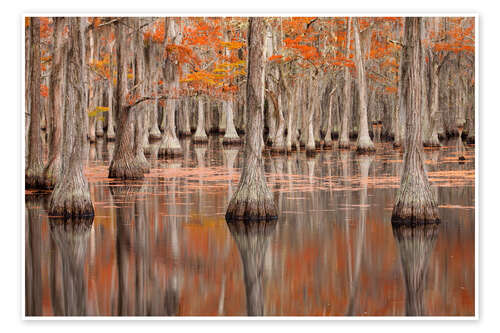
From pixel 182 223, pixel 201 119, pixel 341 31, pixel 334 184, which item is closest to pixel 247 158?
pixel 182 223

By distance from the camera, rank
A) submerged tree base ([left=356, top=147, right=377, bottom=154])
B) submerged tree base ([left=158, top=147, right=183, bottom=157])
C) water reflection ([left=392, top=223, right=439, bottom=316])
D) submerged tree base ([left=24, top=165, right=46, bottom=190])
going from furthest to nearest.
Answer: submerged tree base ([left=356, top=147, right=377, bottom=154])
submerged tree base ([left=158, top=147, right=183, bottom=157])
submerged tree base ([left=24, top=165, right=46, bottom=190])
water reflection ([left=392, top=223, right=439, bottom=316])

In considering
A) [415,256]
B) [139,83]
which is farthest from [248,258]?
[139,83]

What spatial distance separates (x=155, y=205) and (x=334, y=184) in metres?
6.69

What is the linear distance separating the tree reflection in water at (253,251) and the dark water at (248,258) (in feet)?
0.08

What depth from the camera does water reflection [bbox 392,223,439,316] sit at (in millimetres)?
9344

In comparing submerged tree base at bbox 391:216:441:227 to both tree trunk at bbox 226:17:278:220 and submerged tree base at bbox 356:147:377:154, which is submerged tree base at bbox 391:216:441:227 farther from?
submerged tree base at bbox 356:147:377:154

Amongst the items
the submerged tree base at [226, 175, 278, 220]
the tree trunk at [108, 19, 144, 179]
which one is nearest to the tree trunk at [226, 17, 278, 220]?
the submerged tree base at [226, 175, 278, 220]

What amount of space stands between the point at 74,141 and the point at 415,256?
747cm

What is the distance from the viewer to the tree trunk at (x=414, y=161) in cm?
1390

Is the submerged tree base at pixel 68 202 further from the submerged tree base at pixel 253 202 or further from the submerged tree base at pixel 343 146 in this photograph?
the submerged tree base at pixel 343 146

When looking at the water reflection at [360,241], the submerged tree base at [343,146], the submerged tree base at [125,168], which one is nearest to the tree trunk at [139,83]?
the submerged tree base at [125,168]

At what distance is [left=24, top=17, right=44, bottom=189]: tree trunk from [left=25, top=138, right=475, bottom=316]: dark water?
1172mm

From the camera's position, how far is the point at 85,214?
15.2 m
